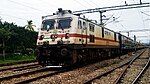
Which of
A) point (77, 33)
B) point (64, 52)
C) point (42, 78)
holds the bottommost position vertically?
point (42, 78)

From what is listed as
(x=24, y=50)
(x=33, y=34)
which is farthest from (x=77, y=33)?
(x=33, y=34)

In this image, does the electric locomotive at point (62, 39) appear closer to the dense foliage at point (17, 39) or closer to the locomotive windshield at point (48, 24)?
the locomotive windshield at point (48, 24)

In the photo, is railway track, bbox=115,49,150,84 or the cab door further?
the cab door

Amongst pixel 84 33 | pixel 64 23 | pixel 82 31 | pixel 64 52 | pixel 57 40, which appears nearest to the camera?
pixel 64 52

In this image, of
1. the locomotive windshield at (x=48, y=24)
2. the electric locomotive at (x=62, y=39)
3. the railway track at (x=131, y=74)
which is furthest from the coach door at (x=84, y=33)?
the railway track at (x=131, y=74)

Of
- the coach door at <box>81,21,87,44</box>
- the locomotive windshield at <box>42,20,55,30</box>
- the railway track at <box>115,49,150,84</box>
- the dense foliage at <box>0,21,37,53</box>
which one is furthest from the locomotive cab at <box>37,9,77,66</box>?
the dense foliage at <box>0,21,37,53</box>

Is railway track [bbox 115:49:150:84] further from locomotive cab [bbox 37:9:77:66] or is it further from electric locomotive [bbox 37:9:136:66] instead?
locomotive cab [bbox 37:9:77:66]

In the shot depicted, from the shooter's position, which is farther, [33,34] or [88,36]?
[33,34]

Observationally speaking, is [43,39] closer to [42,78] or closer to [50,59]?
[50,59]

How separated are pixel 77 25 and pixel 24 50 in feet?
73.8

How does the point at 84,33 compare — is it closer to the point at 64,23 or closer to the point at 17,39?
the point at 64,23

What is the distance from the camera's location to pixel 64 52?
16.0 meters

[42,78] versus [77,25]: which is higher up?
[77,25]

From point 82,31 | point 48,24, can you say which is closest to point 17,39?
point 48,24
